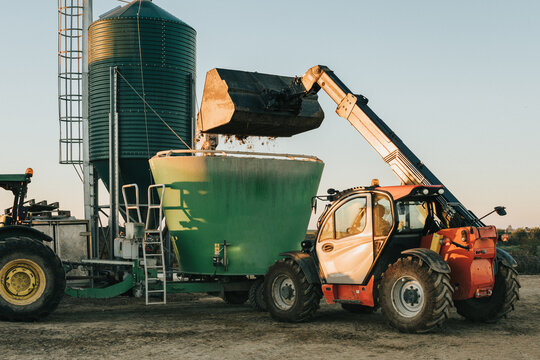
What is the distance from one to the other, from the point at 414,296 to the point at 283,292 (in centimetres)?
254

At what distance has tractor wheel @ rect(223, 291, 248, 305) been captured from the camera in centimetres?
1385

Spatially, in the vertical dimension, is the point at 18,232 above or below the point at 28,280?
above

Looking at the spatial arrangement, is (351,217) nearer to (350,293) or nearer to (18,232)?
(350,293)

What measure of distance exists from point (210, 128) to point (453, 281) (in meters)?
5.16

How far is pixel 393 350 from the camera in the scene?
8.13m

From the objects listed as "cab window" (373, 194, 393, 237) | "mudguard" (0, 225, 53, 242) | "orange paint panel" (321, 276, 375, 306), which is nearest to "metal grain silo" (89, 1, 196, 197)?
"mudguard" (0, 225, 53, 242)

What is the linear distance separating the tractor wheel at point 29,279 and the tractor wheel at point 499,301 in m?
6.72

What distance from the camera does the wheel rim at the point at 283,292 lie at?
35.5 feet

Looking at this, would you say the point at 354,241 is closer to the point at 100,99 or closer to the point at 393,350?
the point at 393,350

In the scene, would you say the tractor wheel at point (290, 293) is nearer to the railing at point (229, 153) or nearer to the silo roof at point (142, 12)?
the railing at point (229, 153)

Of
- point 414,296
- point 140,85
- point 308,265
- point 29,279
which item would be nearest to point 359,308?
point 308,265

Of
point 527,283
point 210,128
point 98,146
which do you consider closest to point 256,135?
point 210,128

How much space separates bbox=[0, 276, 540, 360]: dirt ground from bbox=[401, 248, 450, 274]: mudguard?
956 mm

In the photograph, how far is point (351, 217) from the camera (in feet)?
34.0
